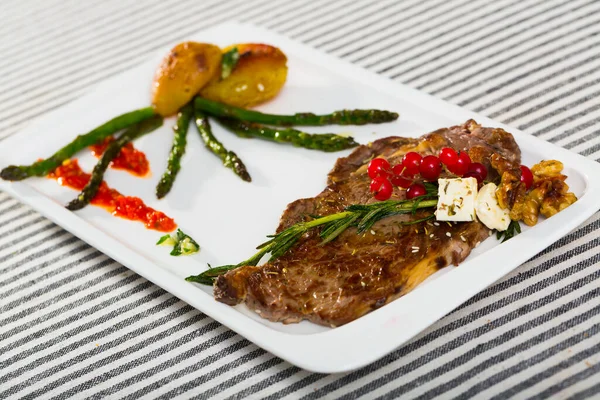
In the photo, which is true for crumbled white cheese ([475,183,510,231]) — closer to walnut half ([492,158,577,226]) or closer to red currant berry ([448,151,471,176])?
walnut half ([492,158,577,226])

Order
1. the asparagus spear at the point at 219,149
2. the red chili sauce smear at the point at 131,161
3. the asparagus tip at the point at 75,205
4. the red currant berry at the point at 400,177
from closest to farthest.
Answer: the red currant berry at the point at 400,177, the asparagus tip at the point at 75,205, the asparagus spear at the point at 219,149, the red chili sauce smear at the point at 131,161

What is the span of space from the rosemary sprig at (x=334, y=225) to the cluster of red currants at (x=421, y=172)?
14 centimetres

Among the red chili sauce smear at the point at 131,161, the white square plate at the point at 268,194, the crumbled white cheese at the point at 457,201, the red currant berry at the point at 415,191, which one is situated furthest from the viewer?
the red chili sauce smear at the point at 131,161

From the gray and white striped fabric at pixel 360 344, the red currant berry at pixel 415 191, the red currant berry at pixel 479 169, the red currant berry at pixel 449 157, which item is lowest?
the gray and white striped fabric at pixel 360 344

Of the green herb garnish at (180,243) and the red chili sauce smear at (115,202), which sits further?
the red chili sauce smear at (115,202)

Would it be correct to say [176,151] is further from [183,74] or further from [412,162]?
[412,162]

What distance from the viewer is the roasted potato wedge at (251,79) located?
6652 millimetres

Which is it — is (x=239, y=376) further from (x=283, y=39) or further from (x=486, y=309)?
(x=283, y=39)

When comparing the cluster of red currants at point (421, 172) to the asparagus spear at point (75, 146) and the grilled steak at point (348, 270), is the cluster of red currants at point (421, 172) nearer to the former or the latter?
the grilled steak at point (348, 270)

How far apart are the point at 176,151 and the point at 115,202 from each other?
70 cm

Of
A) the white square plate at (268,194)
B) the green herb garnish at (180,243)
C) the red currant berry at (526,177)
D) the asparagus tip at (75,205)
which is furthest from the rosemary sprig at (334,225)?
the asparagus tip at (75,205)

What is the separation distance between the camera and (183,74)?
21.6 ft

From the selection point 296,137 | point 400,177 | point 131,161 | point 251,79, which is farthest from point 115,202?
point 400,177

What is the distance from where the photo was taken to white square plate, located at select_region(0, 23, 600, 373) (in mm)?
4438
